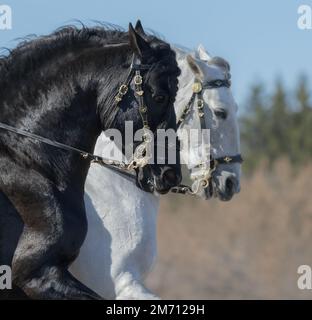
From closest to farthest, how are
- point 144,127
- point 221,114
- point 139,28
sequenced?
1. point 144,127
2. point 139,28
3. point 221,114

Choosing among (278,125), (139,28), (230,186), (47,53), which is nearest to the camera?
(47,53)

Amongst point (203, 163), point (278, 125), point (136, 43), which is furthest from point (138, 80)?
point (278, 125)

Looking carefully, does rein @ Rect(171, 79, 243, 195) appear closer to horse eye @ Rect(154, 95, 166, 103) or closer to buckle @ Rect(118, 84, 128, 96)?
horse eye @ Rect(154, 95, 166, 103)

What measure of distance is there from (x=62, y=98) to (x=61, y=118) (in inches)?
5.0

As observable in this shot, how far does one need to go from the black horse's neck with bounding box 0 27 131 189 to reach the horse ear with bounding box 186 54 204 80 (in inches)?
36.4

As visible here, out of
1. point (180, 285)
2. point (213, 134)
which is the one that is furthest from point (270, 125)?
point (213, 134)

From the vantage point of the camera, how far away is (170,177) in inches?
262

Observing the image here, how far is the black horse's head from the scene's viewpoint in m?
6.57

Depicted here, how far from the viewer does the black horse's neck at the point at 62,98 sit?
6.57 meters

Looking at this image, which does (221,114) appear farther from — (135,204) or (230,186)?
(135,204)
